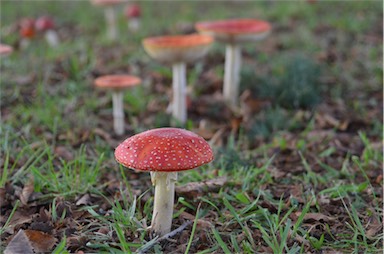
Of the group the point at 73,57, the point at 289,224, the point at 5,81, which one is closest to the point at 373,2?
the point at 73,57

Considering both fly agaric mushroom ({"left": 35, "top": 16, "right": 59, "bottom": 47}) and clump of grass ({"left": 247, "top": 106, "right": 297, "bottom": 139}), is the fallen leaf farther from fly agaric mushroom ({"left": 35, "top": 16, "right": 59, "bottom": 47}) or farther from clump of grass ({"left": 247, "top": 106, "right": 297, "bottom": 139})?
fly agaric mushroom ({"left": 35, "top": 16, "right": 59, "bottom": 47})

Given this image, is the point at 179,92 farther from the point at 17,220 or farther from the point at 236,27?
the point at 17,220

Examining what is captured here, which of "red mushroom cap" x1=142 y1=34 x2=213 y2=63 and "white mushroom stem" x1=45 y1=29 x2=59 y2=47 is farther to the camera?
"white mushroom stem" x1=45 y1=29 x2=59 y2=47

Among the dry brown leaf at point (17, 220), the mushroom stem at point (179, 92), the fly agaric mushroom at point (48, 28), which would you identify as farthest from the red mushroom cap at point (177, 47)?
the fly agaric mushroom at point (48, 28)

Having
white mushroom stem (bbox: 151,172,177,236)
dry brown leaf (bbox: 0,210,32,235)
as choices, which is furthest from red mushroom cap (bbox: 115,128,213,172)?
dry brown leaf (bbox: 0,210,32,235)

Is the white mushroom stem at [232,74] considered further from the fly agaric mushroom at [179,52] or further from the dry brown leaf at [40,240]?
the dry brown leaf at [40,240]

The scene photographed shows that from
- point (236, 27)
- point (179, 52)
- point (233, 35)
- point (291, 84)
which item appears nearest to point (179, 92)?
point (179, 52)
